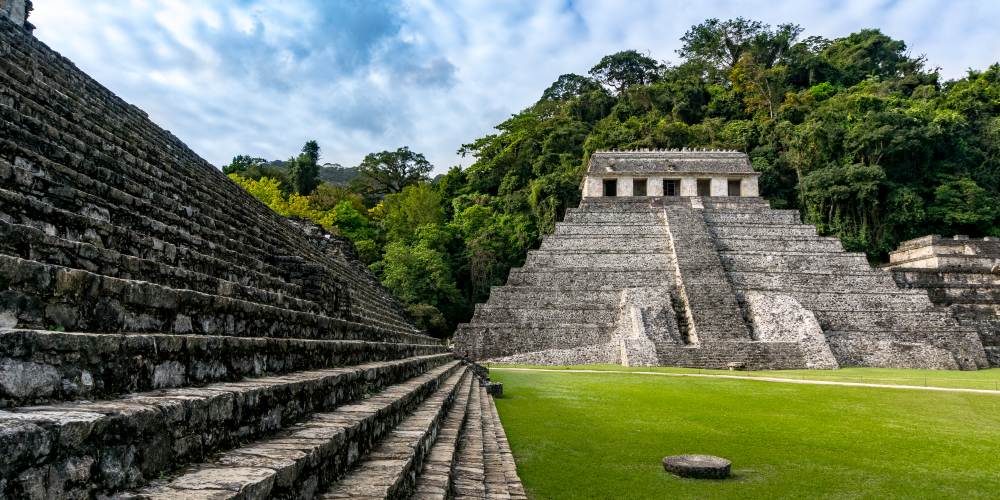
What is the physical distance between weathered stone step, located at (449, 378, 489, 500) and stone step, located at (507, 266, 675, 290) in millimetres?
17022

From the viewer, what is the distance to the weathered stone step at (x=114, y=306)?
1.93 m

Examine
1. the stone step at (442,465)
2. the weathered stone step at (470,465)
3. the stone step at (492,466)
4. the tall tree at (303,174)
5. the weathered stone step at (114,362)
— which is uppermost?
the tall tree at (303,174)


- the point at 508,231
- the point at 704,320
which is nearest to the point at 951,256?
the point at 704,320

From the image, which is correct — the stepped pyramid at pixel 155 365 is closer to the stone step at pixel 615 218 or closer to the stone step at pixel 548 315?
the stone step at pixel 548 315

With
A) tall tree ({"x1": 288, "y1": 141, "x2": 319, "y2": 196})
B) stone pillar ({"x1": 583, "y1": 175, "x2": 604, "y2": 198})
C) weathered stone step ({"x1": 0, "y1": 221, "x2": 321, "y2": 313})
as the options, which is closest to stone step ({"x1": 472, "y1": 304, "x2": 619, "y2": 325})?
stone pillar ({"x1": 583, "y1": 175, "x2": 604, "y2": 198})

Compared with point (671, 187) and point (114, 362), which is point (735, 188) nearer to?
point (671, 187)

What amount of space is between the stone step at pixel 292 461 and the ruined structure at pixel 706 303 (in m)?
15.9

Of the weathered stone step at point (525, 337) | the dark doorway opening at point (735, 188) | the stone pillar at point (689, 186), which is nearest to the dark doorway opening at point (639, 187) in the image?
the stone pillar at point (689, 186)

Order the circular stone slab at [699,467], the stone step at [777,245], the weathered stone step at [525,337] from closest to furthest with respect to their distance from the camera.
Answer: the circular stone slab at [699,467] < the weathered stone step at [525,337] < the stone step at [777,245]

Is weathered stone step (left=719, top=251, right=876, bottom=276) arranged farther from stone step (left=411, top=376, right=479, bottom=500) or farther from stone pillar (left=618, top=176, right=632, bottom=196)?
stone step (left=411, top=376, right=479, bottom=500)

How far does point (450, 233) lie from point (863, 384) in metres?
25.7

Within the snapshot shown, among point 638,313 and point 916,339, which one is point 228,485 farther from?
point 916,339

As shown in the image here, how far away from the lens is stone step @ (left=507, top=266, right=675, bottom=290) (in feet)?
78.3

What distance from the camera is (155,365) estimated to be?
2.27 metres
